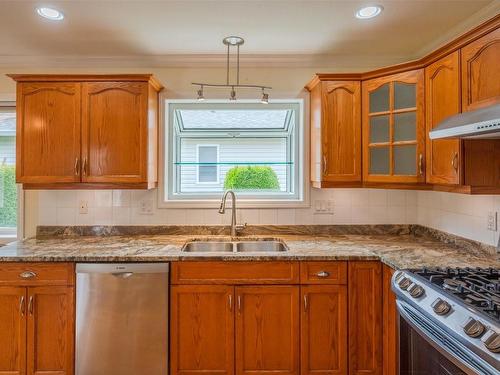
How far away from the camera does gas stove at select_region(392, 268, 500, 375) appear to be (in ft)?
4.13

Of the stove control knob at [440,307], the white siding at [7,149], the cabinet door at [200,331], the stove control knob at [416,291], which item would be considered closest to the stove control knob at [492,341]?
the stove control knob at [440,307]

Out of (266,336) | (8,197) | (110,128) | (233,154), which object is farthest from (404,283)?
(8,197)

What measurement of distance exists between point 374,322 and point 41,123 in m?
2.66

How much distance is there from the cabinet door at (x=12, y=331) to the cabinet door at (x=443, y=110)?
2650 mm

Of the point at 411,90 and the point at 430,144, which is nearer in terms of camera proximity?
the point at 430,144

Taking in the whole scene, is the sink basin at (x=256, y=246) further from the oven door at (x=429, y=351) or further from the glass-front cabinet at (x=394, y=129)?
the oven door at (x=429, y=351)

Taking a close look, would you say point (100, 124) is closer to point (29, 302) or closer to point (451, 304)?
point (29, 302)

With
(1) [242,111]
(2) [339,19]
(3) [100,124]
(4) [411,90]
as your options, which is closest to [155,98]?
(3) [100,124]

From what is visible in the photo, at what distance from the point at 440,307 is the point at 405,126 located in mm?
1337

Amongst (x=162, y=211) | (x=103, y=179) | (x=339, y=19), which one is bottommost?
(x=162, y=211)

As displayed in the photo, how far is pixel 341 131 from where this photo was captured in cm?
266

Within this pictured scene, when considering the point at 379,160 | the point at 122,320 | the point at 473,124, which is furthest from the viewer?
the point at 379,160

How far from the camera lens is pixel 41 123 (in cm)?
258

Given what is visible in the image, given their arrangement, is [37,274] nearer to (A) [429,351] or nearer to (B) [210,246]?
(B) [210,246]
